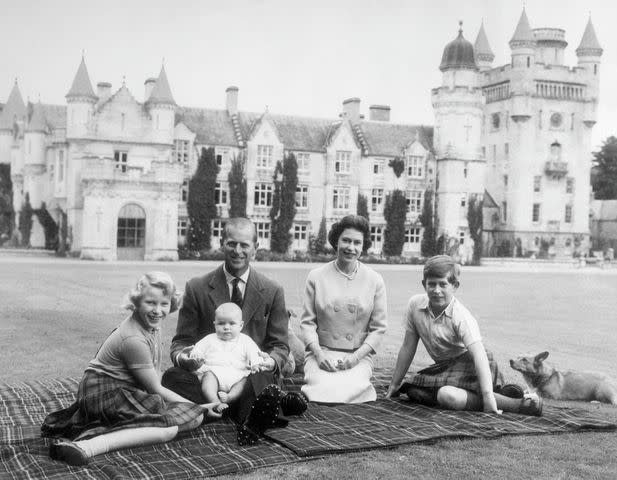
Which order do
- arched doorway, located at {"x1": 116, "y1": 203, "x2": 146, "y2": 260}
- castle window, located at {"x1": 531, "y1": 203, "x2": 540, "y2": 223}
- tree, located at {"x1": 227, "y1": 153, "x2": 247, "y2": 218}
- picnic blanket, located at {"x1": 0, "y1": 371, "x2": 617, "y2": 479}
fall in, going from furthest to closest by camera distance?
castle window, located at {"x1": 531, "y1": 203, "x2": 540, "y2": 223} → tree, located at {"x1": 227, "y1": 153, "x2": 247, "y2": 218} → arched doorway, located at {"x1": 116, "y1": 203, "x2": 146, "y2": 260} → picnic blanket, located at {"x1": 0, "y1": 371, "x2": 617, "y2": 479}

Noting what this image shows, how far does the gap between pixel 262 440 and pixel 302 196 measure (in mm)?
47478

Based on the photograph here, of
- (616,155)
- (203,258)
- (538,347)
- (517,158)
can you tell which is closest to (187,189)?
(203,258)

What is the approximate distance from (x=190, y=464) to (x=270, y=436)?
0.91m

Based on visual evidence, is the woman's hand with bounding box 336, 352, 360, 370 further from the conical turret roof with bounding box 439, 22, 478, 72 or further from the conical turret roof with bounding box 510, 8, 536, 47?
the conical turret roof with bounding box 510, 8, 536, 47

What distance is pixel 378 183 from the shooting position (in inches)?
2213

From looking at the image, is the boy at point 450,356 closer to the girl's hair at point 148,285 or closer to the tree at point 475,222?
the girl's hair at point 148,285

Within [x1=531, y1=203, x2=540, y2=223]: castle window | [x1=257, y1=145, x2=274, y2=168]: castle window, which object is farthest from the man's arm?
[x1=531, y1=203, x2=540, y2=223]: castle window

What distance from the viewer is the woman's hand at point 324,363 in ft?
27.7

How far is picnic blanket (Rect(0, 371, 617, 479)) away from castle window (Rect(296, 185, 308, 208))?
45461 mm

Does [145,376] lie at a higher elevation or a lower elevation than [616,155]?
lower

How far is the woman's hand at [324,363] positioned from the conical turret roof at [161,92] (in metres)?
42.9

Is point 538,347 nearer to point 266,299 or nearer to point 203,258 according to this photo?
point 266,299

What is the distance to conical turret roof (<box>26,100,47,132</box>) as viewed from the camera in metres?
53.9

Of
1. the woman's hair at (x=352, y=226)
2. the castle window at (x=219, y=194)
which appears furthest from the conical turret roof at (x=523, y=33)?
the woman's hair at (x=352, y=226)
